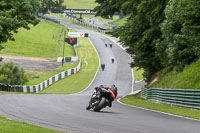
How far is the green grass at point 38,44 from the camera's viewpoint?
93438mm

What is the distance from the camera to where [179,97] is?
891 inches

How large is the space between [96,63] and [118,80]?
18896 mm

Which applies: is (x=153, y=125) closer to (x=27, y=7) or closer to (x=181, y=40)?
(x=181, y=40)

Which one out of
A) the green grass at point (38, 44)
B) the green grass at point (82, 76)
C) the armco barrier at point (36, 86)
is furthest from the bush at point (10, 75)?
the green grass at point (38, 44)

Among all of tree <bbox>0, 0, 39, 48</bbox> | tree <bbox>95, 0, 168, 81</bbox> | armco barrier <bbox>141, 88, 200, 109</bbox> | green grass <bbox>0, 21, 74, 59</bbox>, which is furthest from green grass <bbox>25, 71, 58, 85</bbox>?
armco barrier <bbox>141, 88, 200, 109</bbox>

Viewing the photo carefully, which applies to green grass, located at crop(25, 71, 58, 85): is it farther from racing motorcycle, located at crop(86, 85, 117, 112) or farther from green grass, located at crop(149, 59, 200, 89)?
racing motorcycle, located at crop(86, 85, 117, 112)

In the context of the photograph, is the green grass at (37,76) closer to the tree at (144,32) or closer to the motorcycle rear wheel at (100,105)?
the tree at (144,32)

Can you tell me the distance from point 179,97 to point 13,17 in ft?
61.3

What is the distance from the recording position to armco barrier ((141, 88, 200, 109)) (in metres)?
20.3

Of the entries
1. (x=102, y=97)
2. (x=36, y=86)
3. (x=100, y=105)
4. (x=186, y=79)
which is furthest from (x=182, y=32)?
(x=36, y=86)

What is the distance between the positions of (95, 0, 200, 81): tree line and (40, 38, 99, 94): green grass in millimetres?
13409

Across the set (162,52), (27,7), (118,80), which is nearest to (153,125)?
(162,52)

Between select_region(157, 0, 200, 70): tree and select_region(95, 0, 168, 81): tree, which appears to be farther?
select_region(95, 0, 168, 81): tree

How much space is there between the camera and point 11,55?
86000mm
